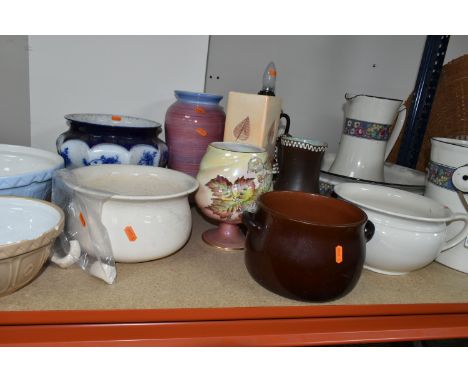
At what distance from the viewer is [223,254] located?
627mm

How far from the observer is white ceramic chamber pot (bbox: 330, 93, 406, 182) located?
77 cm

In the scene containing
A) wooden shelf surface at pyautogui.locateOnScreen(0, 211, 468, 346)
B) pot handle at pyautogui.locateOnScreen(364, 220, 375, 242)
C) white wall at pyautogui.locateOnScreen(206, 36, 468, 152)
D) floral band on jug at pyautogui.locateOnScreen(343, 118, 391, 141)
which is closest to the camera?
wooden shelf surface at pyautogui.locateOnScreen(0, 211, 468, 346)

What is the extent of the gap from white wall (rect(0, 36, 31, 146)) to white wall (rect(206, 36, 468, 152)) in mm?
400

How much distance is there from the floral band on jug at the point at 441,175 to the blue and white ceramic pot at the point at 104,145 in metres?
0.51

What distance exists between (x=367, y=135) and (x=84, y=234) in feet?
1.93

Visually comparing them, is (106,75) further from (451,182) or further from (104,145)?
(451,182)

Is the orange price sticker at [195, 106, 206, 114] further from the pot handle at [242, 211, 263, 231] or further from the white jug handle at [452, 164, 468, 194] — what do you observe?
the white jug handle at [452, 164, 468, 194]

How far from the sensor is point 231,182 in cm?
60

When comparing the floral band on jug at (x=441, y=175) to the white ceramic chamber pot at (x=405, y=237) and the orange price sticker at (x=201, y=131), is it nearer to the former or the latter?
the white ceramic chamber pot at (x=405, y=237)

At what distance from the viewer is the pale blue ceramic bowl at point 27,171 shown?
52 cm

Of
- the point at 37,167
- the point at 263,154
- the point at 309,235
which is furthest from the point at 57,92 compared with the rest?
the point at 309,235

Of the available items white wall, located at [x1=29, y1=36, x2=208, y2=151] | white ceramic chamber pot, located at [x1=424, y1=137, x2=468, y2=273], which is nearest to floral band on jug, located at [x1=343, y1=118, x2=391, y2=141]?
white ceramic chamber pot, located at [x1=424, y1=137, x2=468, y2=273]

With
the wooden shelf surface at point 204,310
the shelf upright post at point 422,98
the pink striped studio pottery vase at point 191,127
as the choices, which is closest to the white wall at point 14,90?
the pink striped studio pottery vase at point 191,127

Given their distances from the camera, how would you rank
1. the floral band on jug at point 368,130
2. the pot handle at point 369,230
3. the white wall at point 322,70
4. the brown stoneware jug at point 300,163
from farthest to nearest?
the white wall at point 322,70
the floral band on jug at point 368,130
the brown stoneware jug at point 300,163
the pot handle at point 369,230
